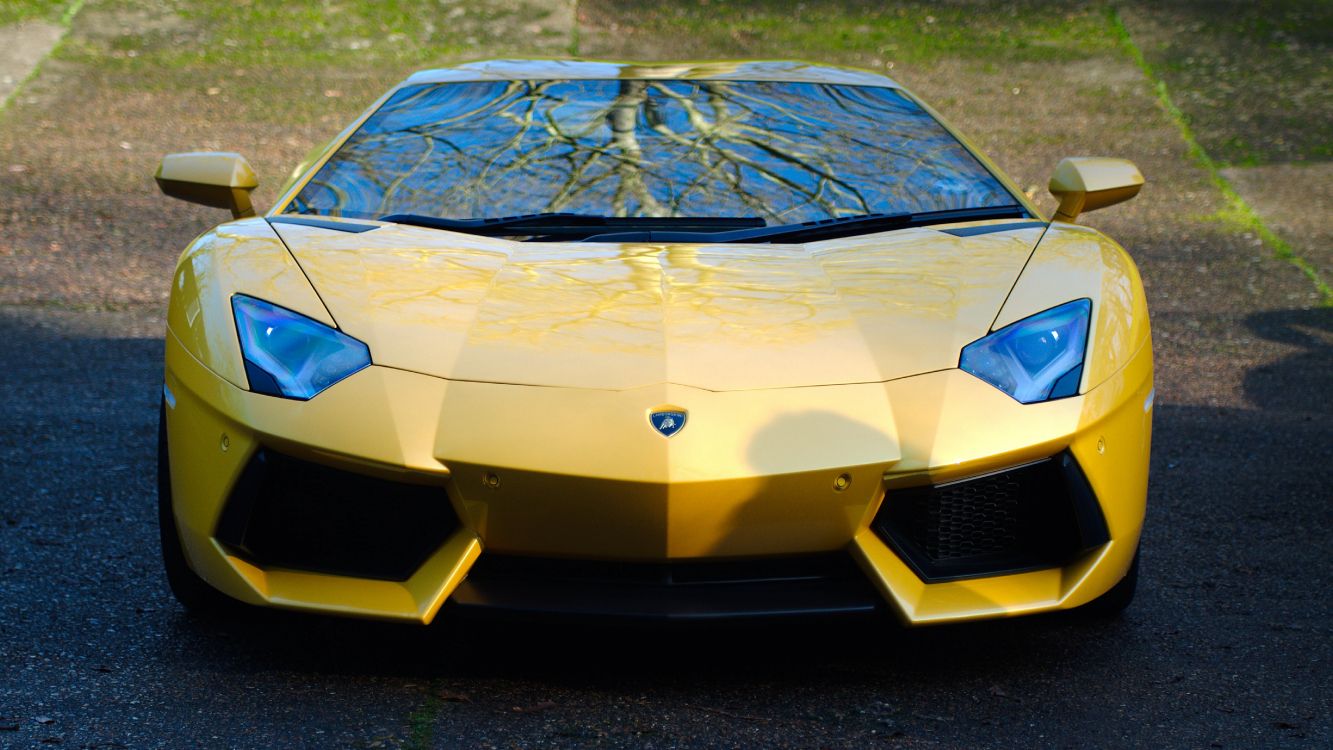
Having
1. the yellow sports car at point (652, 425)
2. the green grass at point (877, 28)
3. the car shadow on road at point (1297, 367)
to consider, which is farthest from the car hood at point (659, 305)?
the green grass at point (877, 28)

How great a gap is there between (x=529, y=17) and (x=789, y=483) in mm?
9554

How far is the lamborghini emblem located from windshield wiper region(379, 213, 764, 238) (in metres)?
0.88

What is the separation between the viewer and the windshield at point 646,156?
353 centimetres

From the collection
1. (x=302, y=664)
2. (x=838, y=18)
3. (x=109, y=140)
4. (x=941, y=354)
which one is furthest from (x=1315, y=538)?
(x=838, y=18)

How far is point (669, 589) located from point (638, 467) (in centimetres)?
26

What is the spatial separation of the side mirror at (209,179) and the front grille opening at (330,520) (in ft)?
4.53

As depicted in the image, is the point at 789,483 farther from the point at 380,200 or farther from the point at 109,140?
the point at 109,140

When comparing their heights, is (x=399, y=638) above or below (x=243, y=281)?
below

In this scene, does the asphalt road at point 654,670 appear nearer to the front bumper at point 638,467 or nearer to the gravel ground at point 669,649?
the gravel ground at point 669,649

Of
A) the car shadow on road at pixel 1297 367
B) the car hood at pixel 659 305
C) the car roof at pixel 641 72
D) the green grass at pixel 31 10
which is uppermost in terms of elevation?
the car hood at pixel 659 305

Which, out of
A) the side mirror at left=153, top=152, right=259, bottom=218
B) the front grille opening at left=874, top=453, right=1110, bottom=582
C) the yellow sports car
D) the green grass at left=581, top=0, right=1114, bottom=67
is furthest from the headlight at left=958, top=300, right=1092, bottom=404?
the green grass at left=581, top=0, right=1114, bottom=67

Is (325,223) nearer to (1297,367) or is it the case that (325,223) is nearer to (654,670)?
(654,670)

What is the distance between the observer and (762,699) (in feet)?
9.04

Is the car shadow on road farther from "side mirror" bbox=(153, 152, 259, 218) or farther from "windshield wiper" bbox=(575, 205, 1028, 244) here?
"side mirror" bbox=(153, 152, 259, 218)
